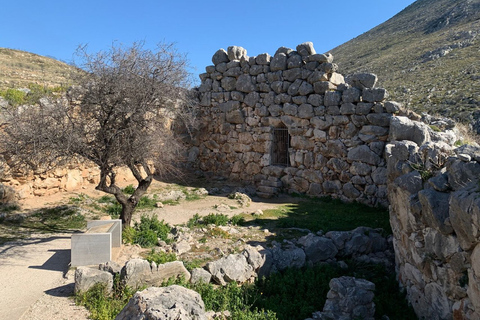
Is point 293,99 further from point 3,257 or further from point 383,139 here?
point 3,257

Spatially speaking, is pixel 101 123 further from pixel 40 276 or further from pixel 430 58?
pixel 430 58

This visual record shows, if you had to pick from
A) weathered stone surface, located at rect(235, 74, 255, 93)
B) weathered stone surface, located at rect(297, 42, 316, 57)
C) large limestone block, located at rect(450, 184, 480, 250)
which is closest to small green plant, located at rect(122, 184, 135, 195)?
weathered stone surface, located at rect(235, 74, 255, 93)

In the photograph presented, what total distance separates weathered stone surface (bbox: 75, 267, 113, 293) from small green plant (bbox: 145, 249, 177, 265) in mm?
998

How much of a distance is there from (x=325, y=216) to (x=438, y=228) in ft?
18.9

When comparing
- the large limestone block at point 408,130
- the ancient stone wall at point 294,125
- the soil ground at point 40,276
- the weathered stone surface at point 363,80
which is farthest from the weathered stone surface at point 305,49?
the soil ground at point 40,276

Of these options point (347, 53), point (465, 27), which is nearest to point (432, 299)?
point (465, 27)

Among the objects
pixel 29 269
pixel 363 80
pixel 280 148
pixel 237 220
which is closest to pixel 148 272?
pixel 29 269

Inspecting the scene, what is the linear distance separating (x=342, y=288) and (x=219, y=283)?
80.1 inches

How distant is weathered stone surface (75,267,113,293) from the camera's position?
17.9 ft

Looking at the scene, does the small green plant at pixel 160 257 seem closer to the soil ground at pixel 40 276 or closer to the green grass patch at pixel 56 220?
the soil ground at pixel 40 276

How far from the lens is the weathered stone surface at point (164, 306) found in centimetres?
377

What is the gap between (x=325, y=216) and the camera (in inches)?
399

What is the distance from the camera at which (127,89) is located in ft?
24.6

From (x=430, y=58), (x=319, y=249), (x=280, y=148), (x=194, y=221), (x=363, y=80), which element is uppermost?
(x=430, y=58)
